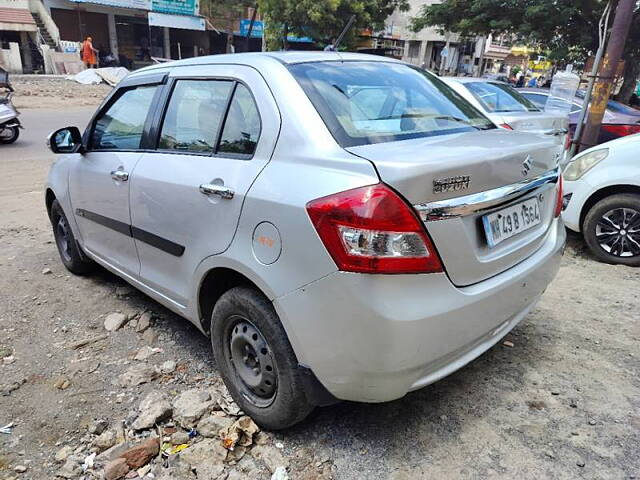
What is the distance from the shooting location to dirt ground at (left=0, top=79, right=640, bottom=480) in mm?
2145

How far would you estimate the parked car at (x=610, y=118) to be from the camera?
8.55m

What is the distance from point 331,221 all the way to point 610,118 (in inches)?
385

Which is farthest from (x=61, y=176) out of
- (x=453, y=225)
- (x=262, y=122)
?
(x=453, y=225)

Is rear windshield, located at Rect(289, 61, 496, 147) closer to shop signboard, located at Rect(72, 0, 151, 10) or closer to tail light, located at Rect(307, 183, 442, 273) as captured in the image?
tail light, located at Rect(307, 183, 442, 273)

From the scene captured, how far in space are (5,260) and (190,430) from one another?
3.13 m

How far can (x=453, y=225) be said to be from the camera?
1.90m

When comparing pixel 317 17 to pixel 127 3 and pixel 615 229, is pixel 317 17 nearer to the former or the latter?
pixel 127 3

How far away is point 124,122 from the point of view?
3283mm

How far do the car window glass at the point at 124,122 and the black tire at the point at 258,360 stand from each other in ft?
4.40

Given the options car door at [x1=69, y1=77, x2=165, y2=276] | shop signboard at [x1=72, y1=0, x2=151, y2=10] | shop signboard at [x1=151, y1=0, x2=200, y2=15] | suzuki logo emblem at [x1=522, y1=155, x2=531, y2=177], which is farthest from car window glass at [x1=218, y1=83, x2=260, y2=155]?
shop signboard at [x1=151, y1=0, x2=200, y2=15]

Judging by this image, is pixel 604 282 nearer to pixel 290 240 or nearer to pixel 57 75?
pixel 290 240

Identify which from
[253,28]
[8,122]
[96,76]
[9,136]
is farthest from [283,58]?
[253,28]

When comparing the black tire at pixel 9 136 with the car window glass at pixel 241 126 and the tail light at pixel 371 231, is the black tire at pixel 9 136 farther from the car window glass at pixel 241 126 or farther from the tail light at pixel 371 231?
the tail light at pixel 371 231

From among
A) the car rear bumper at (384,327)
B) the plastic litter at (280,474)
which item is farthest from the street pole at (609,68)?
the plastic litter at (280,474)
